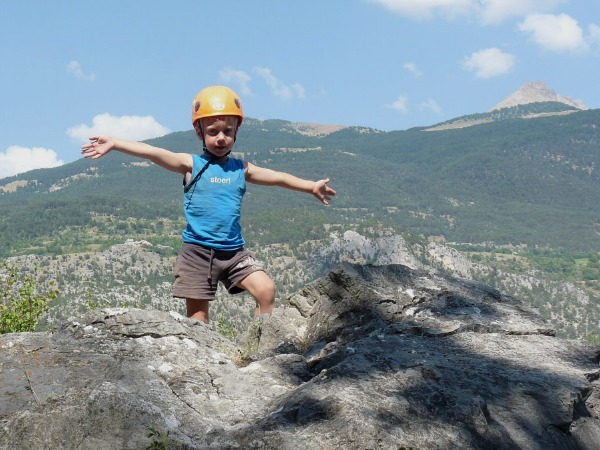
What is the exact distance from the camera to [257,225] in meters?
196

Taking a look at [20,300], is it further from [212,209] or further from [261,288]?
[261,288]

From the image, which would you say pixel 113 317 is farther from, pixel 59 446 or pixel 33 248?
pixel 33 248

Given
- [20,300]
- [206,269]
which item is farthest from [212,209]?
[20,300]

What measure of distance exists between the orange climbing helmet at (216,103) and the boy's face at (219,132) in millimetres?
79

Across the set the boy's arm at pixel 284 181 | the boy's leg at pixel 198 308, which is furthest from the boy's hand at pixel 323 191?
the boy's leg at pixel 198 308

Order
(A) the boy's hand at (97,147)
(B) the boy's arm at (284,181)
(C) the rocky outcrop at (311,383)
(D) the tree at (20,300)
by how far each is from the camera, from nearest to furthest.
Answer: (C) the rocky outcrop at (311,383) → (A) the boy's hand at (97,147) → (B) the boy's arm at (284,181) → (D) the tree at (20,300)

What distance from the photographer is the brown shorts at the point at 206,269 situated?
598 centimetres

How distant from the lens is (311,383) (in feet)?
12.6

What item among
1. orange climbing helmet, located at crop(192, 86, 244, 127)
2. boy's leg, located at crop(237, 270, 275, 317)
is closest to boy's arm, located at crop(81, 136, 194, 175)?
orange climbing helmet, located at crop(192, 86, 244, 127)

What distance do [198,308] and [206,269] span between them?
1.25ft

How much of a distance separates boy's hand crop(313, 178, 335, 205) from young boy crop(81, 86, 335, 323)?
0.77 metres

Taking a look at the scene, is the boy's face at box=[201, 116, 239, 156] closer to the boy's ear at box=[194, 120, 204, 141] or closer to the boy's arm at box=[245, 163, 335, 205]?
the boy's ear at box=[194, 120, 204, 141]

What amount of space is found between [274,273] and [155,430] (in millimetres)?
144733

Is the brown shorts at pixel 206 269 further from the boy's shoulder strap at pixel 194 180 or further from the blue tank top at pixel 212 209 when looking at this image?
the boy's shoulder strap at pixel 194 180
